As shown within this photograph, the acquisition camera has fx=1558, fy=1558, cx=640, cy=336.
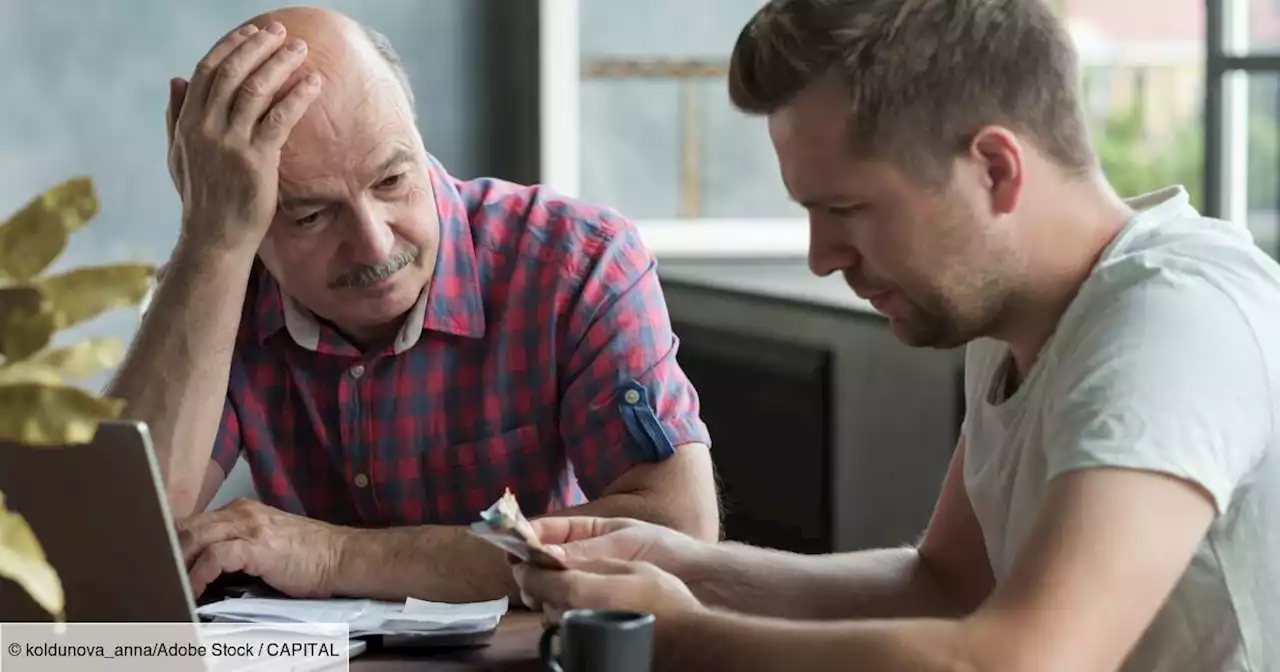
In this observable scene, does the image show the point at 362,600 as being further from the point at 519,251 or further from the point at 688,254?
the point at 688,254

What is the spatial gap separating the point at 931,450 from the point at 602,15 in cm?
123

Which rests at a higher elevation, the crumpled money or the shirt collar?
the shirt collar

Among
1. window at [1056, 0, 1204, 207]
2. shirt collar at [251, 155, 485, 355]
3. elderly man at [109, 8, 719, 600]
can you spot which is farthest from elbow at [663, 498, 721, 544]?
window at [1056, 0, 1204, 207]

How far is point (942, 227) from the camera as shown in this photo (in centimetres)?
126

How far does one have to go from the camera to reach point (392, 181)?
5.74 ft

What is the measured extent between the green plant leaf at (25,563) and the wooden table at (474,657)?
18.2 inches

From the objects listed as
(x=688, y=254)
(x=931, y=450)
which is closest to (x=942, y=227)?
(x=931, y=450)

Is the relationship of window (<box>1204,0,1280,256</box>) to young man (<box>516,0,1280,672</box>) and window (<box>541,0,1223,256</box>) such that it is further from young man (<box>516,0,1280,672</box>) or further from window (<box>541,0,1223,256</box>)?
young man (<box>516,0,1280,672</box>)

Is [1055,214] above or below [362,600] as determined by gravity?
above

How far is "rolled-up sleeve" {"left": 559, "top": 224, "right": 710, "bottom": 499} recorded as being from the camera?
1709 mm

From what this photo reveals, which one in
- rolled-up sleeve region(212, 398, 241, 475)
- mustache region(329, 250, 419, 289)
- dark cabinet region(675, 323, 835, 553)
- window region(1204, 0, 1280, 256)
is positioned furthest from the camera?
window region(1204, 0, 1280, 256)

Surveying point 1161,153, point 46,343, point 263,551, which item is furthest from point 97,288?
point 1161,153

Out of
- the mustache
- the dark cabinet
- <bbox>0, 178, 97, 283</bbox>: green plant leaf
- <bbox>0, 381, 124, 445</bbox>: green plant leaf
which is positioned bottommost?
the dark cabinet

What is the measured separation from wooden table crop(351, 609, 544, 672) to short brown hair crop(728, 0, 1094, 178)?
51cm
